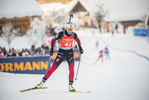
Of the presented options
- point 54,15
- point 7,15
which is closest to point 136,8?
point 54,15

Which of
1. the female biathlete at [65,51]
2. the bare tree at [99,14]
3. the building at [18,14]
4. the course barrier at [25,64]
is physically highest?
the bare tree at [99,14]

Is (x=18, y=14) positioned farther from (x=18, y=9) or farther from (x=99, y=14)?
(x=99, y=14)

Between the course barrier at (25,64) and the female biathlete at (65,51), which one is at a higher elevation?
the female biathlete at (65,51)

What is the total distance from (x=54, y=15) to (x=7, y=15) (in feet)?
59.9

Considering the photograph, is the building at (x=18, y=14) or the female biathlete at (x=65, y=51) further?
the building at (x=18, y=14)

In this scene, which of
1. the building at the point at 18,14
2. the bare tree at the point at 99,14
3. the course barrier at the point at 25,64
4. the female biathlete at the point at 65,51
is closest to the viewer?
the female biathlete at the point at 65,51

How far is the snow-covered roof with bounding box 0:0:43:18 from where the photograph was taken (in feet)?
90.2

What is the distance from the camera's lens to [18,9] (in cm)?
2819

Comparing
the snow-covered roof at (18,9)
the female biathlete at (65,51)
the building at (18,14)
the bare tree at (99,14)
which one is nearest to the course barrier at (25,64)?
the female biathlete at (65,51)

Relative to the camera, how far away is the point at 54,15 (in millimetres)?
44406

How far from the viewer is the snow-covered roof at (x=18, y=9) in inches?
1083

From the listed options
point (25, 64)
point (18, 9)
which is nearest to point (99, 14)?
point (18, 9)

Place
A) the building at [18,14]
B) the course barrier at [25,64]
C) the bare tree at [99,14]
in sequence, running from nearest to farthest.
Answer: the course barrier at [25,64] → the building at [18,14] → the bare tree at [99,14]

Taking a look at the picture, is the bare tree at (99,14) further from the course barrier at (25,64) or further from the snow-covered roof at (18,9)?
the course barrier at (25,64)
